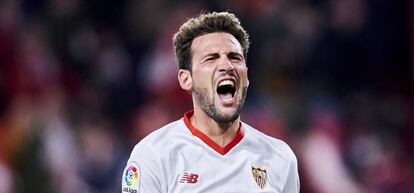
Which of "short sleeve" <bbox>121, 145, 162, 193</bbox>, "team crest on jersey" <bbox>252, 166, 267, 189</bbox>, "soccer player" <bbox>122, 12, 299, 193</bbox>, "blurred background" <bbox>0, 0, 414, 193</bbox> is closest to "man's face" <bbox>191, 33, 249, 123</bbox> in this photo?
"soccer player" <bbox>122, 12, 299, 193</bbox>

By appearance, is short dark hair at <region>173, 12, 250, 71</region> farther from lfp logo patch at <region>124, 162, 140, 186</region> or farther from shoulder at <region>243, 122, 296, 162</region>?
lfp logo patch at <region>124, 162, 140, 186</region>

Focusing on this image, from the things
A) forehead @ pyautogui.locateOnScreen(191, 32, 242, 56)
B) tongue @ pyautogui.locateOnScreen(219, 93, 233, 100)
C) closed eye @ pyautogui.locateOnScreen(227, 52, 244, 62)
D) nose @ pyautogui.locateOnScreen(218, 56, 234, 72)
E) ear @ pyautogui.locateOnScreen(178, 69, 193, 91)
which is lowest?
tongue @ pyautogui.locateOnScreen(219, 93, 233, 100)

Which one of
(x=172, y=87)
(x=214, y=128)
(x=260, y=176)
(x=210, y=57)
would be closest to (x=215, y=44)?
(x=210, y=57)

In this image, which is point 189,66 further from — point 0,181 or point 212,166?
point 0,181

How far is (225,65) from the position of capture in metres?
4.07

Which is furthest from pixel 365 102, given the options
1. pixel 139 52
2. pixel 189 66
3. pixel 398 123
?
pixel 189 66

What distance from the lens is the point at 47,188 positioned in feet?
23.5

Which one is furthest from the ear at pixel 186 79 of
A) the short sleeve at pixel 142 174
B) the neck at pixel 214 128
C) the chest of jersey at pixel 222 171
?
the short sleeve at pixel 142 174

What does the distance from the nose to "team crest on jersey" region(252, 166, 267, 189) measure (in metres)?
0.41

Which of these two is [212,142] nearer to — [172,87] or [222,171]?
[222,171]

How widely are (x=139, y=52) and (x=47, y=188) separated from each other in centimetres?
170

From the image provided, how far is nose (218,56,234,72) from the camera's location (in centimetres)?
406

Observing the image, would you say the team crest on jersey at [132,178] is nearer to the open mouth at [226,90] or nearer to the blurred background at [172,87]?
the open mouth at [226,90]

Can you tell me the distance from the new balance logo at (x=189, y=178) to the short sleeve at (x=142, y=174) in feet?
0.31
